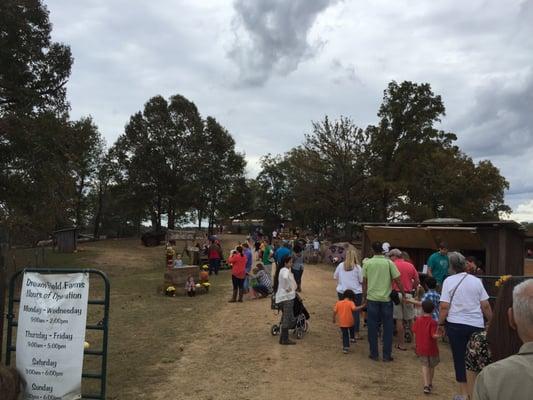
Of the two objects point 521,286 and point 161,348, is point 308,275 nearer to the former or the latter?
point 161,348

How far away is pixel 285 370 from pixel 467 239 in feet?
21.2

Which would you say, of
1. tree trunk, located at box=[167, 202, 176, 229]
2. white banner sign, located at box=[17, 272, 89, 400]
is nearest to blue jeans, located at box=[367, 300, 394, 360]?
white banner sign, located at box=[17, 272, 89, 400]

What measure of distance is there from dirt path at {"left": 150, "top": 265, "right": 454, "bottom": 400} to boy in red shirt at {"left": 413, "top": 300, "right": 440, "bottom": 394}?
0.83 ft

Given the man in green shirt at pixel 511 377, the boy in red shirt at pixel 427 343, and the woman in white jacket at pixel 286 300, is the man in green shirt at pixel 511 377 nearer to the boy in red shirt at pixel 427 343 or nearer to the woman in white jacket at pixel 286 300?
the boy in red shirt at pixel 427 343

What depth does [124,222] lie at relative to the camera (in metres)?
71.3

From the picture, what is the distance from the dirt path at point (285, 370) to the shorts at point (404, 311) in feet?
2.48

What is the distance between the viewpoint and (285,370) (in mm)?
7676

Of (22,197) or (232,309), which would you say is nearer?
(232,309)

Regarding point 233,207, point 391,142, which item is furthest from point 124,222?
point 391,142

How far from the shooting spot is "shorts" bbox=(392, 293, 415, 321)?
9.51 m

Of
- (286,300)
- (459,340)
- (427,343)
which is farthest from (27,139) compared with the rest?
(459,340)

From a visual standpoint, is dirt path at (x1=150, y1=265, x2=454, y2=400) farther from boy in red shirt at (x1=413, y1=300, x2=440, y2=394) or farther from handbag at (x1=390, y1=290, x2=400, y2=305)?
handbag at (x1=390, y1=290, x2=400, y2=305)

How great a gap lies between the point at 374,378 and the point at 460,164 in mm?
34573

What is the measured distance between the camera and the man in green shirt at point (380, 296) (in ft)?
26.9
